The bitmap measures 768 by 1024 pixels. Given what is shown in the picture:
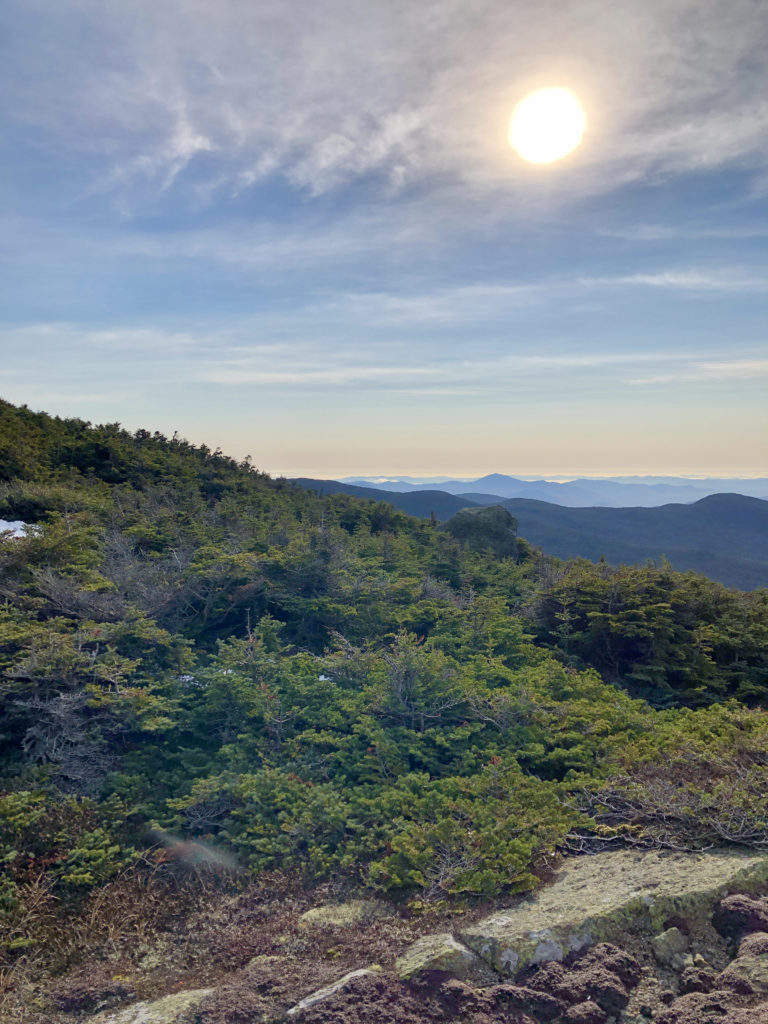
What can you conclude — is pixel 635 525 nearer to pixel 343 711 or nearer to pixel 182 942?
pixel 343 711

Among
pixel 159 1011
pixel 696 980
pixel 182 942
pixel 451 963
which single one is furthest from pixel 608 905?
pixel 182 942

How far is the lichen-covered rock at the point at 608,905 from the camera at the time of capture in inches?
157

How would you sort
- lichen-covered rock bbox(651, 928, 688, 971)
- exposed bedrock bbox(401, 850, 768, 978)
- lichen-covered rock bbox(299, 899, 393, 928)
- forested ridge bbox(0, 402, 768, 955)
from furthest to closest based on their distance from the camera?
1. forested ridge bbox(0, 402, 768, 955)
2. lichen-covered rock bbox(299, 899, 393, 928)
3. exposed bedrock bbox(401, 850, 768, 978)
4. lichen-covered rock bbox(651, 928, 688, 971)

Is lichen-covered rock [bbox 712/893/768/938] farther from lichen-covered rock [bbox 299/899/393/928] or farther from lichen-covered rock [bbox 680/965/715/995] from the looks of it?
lichen-covered rock [bbox 299/899/393/928]

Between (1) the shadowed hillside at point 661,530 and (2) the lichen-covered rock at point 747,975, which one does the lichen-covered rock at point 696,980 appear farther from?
(1) the shadowed hillside at point 661,530

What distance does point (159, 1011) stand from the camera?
3.84 metres

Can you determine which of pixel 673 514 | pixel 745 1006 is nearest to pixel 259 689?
pixel 745 1006

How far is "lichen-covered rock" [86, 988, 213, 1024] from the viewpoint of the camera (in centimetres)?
376

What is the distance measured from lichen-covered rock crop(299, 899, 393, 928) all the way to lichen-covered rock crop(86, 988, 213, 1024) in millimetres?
918

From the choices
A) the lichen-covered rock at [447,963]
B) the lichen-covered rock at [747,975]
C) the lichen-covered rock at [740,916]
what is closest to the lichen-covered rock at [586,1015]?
the lichen-covered rock at [447,963]

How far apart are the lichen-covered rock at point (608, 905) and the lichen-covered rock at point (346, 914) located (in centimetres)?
87

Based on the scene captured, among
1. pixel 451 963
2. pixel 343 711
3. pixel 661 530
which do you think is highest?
pixel 661 530

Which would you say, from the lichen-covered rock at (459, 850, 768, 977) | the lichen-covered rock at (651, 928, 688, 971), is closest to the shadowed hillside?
the lichen-covered rock at (459, 850, 768, 977)

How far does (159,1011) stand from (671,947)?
3.53 meters
